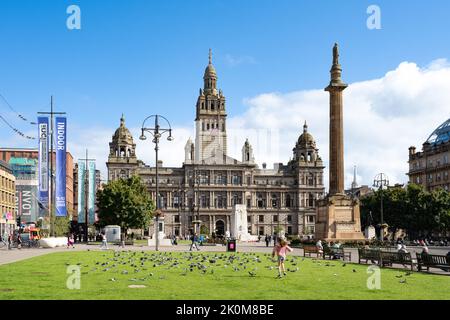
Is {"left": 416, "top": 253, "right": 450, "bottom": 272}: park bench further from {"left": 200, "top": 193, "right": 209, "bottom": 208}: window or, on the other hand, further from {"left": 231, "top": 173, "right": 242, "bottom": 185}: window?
{"left": 231, "top": 173, "right": 242, "bottom": 185}: window

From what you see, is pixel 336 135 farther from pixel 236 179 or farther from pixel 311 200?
pixel 311 200

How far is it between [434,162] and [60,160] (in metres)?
84.7

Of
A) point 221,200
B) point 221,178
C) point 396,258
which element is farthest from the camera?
point 221,178

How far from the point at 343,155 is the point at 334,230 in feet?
22.8

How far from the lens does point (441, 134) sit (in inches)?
4715

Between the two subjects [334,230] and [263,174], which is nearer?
[334,230]

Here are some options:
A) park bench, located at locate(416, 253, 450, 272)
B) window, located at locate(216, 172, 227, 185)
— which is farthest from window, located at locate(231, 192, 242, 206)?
park bench, located at locate(416, 253, 450, 272)

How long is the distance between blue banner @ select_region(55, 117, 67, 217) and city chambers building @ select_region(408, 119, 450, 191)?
79964mm

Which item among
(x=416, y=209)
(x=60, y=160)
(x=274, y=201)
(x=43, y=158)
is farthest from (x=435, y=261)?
(x=274, y=201)

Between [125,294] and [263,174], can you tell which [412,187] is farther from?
[125,294]
